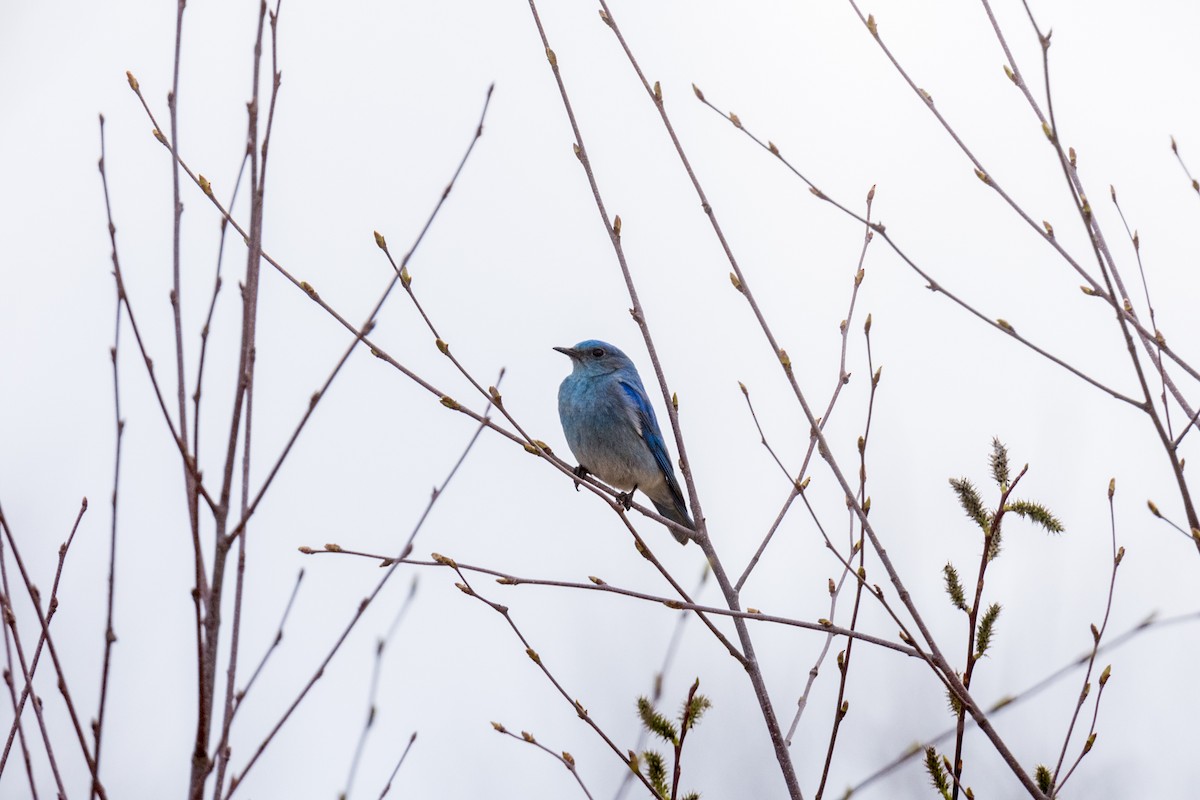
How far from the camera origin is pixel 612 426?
25.3ft

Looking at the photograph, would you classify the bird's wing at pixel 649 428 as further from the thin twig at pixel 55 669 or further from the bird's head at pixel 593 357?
the thin twig at pixel 55 669

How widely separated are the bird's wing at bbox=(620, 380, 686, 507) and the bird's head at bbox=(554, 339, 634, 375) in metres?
0.20

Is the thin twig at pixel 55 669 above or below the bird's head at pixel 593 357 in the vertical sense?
below

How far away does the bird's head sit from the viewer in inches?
319

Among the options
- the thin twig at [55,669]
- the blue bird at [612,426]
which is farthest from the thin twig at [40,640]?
the blue bird at [612,426]

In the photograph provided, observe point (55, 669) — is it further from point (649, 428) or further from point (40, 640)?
point (649, 428)

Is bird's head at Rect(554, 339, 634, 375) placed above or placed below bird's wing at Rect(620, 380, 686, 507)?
above

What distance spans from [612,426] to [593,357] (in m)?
0.65

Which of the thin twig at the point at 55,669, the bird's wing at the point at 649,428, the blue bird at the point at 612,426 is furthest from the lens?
the bird's wing at the point at 649,428

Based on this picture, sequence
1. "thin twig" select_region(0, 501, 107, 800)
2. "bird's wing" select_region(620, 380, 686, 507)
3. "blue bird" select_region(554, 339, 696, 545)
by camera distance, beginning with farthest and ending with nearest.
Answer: "bird's wing" select_region(620, 380, 686, 507), "blue bird" select_region(554, 339, 696, 545), "thin twig" select_region(0, 501, 107, 800)

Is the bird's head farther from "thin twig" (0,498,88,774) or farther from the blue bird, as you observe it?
"thin twig" (0,498,88,774)

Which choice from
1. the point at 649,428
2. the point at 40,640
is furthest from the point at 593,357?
the point at 40,640

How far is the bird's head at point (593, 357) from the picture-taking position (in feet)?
26.6

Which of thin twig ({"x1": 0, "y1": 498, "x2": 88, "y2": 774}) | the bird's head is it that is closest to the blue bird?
the bird's head
